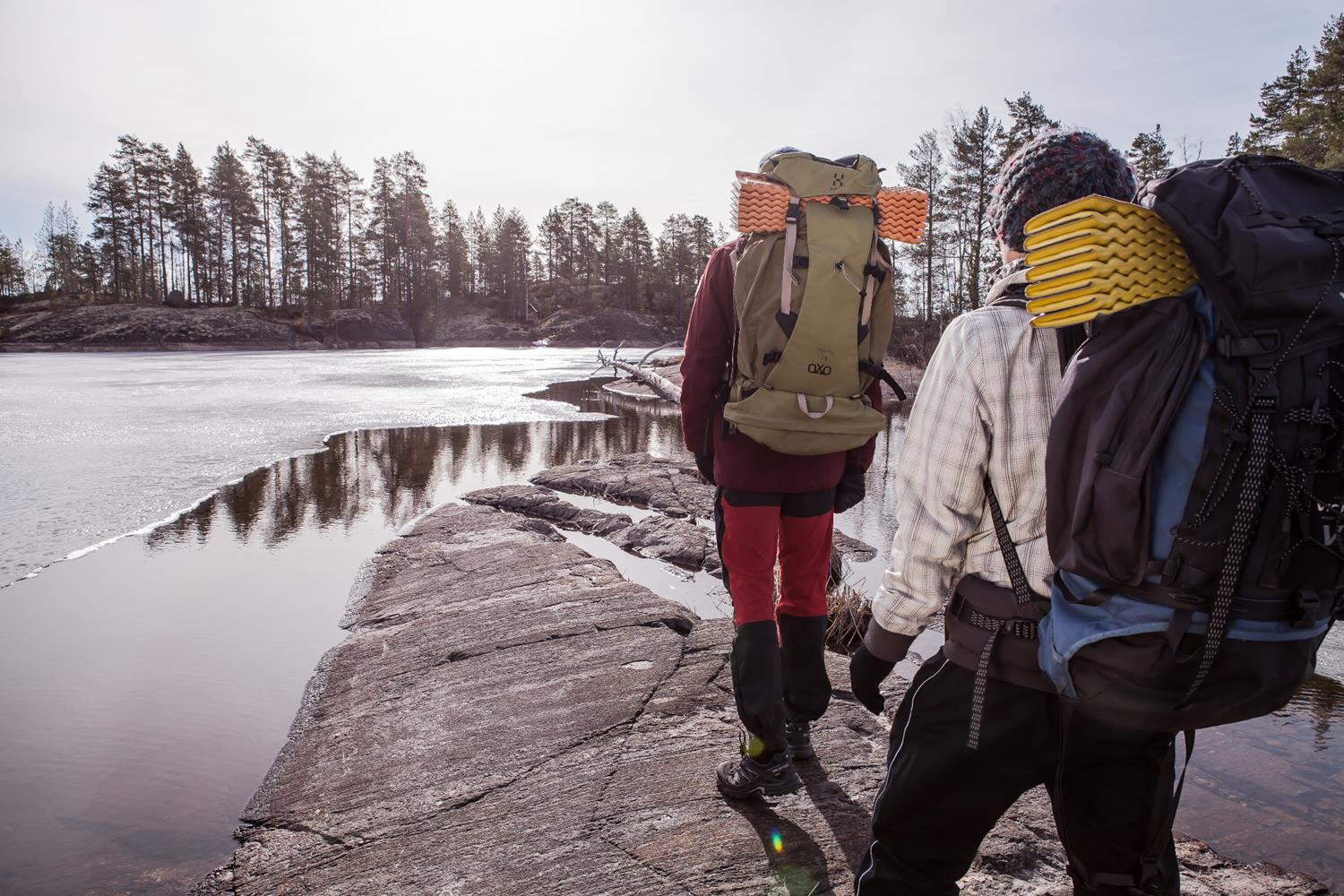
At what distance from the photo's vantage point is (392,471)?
32.9 feet

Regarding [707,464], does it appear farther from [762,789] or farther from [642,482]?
[642,482]

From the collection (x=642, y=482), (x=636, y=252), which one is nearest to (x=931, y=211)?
(x=642, y=482)

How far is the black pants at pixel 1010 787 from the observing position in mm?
1544

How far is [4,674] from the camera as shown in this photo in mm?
4203

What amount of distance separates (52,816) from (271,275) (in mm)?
74534

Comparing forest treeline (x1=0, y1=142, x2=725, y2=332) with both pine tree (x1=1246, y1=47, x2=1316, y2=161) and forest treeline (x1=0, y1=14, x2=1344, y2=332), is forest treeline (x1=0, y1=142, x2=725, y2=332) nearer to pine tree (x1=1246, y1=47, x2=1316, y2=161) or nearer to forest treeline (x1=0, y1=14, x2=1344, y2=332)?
forest treeline (x1=0, y1=14, x2=1344, y2=332)

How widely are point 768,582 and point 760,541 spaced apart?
0.15 m

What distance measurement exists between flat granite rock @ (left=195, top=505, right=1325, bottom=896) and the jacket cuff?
3.46 feet

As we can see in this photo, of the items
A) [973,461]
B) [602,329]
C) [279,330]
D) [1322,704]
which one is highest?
[602,329]

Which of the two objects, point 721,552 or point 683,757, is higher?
point 721,552

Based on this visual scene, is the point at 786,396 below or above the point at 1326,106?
below

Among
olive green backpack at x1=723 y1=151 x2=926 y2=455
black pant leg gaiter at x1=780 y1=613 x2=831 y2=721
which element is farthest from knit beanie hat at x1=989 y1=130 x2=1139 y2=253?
black pant leg gaiter at x1=780 y1=613 x2=831 y2=721

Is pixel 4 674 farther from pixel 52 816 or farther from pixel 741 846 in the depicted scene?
pixel 741 846

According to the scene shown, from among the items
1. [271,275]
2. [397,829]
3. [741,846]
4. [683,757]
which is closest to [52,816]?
[397,829]
